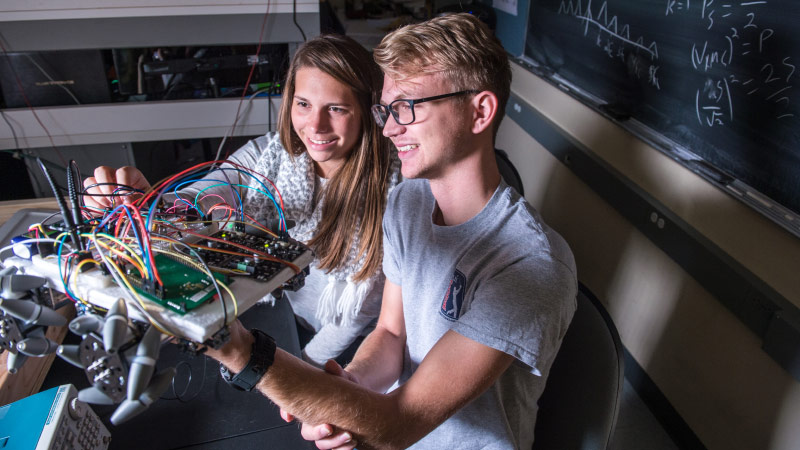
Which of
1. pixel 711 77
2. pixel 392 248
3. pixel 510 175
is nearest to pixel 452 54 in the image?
pixel 392 248

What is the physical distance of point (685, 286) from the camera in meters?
1.63

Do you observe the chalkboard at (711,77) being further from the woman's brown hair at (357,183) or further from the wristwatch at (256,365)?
the wristwatch at (256,365)

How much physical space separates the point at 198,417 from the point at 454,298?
1.85ft

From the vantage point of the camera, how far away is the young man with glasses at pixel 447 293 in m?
0.87

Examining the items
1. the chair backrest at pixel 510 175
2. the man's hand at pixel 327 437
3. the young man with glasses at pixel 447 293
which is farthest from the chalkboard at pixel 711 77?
the man's hand at pixel 327 437

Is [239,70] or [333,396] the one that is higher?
[239,70]

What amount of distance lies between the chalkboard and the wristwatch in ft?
4.17

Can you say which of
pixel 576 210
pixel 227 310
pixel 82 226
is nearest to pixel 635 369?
pixel 576 210

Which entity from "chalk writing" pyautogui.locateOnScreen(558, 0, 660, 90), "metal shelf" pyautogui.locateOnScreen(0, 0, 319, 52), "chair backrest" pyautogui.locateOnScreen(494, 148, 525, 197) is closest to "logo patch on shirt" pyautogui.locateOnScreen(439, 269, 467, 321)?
"chair backrest" pyautogui.locateOnScreen(494, 148, 525, 197)

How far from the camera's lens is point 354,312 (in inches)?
55.7

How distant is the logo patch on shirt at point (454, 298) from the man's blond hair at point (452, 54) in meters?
0.37

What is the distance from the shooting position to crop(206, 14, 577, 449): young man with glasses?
867 millimetres

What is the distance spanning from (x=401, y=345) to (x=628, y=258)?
A: 1096 millimetres

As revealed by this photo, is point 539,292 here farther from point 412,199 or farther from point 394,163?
point 394,163
